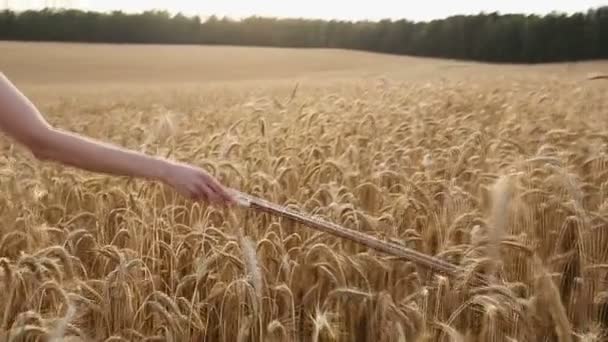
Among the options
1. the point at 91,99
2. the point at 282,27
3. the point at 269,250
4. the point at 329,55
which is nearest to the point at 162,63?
the point at 91,99

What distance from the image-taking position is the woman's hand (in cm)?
134

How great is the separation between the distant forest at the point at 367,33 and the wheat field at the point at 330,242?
7.02 ft

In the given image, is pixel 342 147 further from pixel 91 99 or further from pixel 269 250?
pixel 91 99

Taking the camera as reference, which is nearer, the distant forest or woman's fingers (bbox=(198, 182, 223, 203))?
woman's fingers (bbox=(198, 182, 223, 203))

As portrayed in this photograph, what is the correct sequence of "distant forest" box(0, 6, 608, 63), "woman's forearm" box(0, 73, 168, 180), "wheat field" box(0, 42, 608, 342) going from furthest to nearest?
"distant forest" box(0, 6, 608, 63) → "wheat field" box(0, 42, 608, 342) → "woman's forearm" box(0, 73, 168, 180)

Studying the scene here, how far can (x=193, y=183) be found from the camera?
1.34 meters

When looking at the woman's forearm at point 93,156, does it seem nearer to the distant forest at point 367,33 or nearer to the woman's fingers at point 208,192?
the woman's fingers at point 208,192

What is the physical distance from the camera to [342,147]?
372 cm

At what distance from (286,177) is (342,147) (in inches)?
35.9

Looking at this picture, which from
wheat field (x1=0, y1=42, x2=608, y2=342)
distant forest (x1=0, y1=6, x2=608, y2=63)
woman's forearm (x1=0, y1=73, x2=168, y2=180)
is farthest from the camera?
distant forest (x1=0, y1=6, x2=608, y2=63)

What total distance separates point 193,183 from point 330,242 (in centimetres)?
93

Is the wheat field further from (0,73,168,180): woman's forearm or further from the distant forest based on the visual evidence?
the distant forest

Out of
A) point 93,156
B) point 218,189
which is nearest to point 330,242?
point 218,189

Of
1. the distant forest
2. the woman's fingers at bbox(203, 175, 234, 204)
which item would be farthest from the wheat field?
the distant forest
